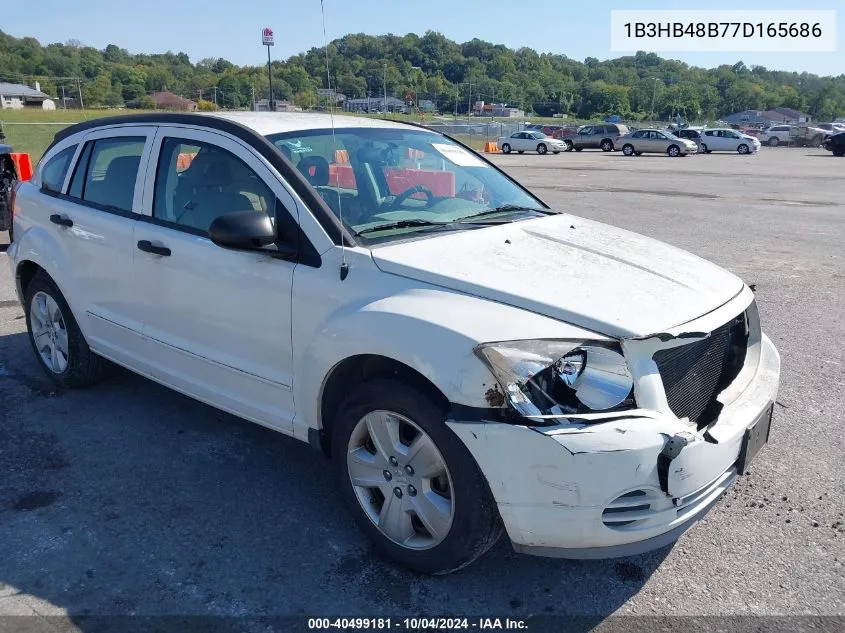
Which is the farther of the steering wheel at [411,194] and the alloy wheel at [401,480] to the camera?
the steering wheel at [411,194]

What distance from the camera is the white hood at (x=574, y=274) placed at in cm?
265

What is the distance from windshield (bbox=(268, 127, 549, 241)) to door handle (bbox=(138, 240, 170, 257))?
0.83m

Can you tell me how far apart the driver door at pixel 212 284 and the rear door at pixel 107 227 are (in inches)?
5.4

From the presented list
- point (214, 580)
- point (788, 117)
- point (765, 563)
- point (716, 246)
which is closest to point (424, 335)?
point (214, 580)

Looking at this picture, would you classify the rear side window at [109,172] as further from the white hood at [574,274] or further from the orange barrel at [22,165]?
the orange barrel at [22,165]

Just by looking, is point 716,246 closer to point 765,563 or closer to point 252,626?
point 765,563

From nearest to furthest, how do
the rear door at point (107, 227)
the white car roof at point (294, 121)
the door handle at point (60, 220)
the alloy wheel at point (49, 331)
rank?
the white car roof at point (294, 121), the rear door at point (107, 227), the door handle at point (60, 220), the alloy wheel at point (49, 331)

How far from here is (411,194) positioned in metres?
3.80

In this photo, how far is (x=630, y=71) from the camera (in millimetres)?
117875

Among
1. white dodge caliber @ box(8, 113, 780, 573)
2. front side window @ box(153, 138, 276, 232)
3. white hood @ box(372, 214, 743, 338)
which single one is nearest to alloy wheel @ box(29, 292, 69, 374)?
white dodge caliber @ box(8, 113, 780, 573)

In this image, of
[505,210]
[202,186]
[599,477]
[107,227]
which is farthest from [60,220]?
[599,477]

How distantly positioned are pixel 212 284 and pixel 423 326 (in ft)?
4.45

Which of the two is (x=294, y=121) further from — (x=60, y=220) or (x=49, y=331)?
(x=49, y=331)

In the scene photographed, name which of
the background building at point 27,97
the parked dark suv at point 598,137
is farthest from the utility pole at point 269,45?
the background building at point 27,97
